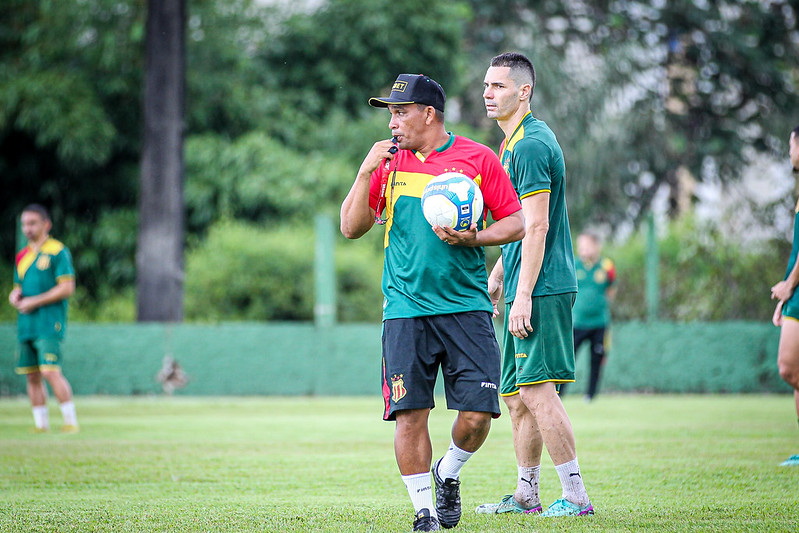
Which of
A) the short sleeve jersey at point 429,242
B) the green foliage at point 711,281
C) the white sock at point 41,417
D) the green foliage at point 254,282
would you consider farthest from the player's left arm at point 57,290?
the green foliage at point 711,281

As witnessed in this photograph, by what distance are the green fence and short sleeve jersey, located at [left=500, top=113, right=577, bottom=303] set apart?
1193cm

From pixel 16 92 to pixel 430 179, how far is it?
19.7 m

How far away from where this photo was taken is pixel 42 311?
11.3 metres

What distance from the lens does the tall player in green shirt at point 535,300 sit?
Answer: 5.65m

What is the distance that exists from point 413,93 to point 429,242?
30.3 inches

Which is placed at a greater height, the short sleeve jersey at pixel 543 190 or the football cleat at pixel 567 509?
the short sleeve jersey at pixel 543 190

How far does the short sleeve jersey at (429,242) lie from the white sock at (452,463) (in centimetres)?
76

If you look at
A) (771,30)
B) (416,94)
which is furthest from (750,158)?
(416,94)

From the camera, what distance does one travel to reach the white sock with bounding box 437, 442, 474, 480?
538 cm

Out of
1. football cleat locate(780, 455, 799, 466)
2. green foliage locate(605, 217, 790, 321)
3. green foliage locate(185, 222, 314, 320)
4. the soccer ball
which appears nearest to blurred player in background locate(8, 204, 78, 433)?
the soccer ball

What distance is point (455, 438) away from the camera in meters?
5.43

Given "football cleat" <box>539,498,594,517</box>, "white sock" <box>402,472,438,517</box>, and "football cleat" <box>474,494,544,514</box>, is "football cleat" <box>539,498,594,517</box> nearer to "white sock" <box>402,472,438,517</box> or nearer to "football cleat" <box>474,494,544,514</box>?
"football cleat" <box>474,494,544,514</box>

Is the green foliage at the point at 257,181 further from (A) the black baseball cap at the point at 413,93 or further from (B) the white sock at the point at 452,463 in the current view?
(B) the white sock at the point at 452,463

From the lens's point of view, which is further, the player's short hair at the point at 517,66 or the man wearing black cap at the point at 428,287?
the player's short hair at the point at 517,66
